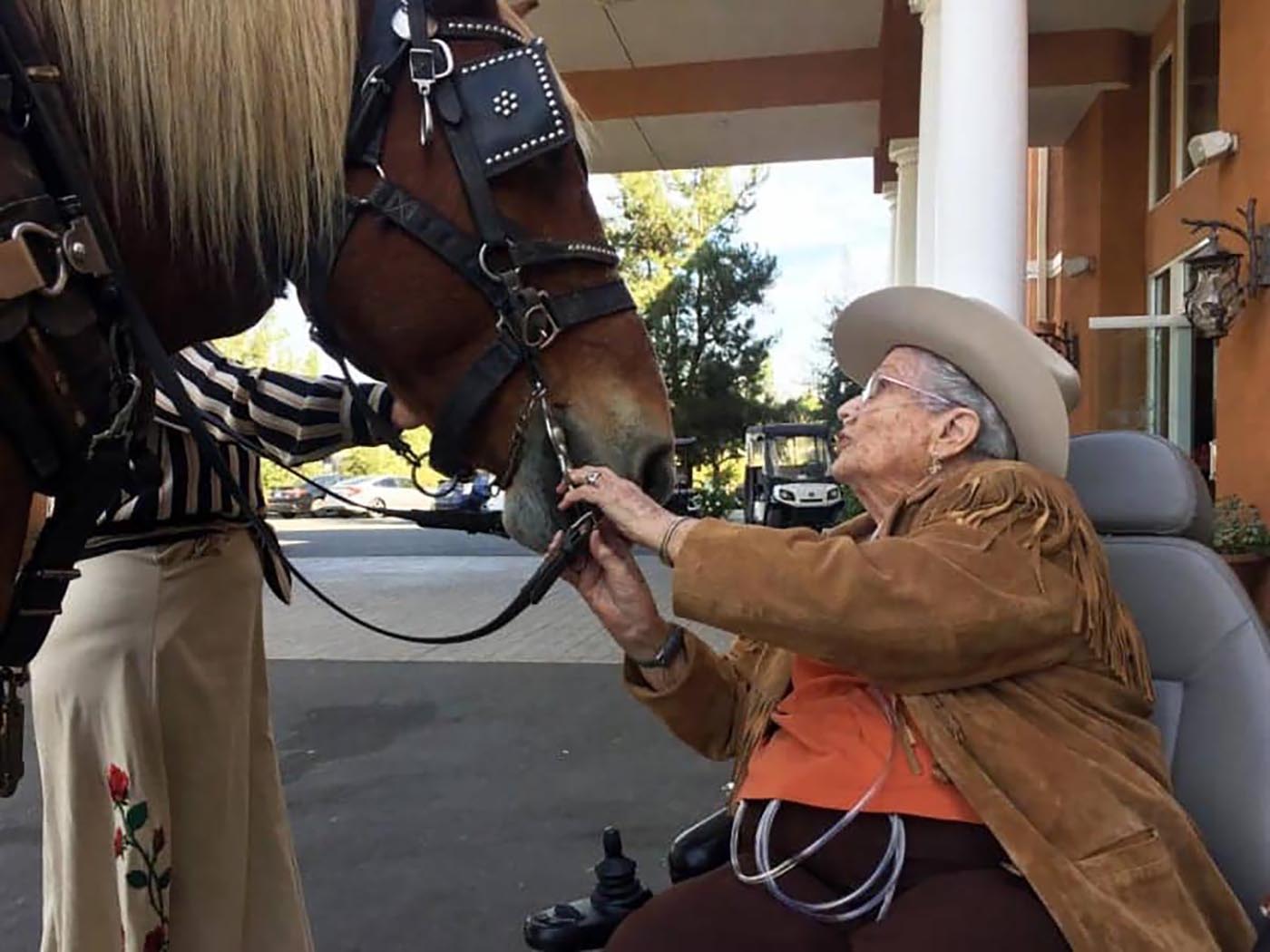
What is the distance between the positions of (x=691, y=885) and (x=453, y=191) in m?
1.14

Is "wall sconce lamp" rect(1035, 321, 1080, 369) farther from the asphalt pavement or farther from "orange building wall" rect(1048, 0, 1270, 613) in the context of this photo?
the asphalt pavement

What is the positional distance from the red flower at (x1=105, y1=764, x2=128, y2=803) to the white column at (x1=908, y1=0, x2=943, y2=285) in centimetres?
481

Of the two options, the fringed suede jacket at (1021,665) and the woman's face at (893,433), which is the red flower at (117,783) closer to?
the fringed suede jacket at (1021,665)

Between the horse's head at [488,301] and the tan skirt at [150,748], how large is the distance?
2.51 feet

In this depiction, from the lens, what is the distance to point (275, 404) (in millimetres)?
1980

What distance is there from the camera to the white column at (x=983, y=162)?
4930 millimetres

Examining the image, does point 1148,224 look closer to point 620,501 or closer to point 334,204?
point 620,501

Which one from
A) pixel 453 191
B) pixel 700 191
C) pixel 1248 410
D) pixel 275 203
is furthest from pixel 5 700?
pixel 700 191

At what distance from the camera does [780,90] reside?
378 inches

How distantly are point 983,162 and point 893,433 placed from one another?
3.58 m

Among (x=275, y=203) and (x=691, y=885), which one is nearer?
(x=275, y=203)

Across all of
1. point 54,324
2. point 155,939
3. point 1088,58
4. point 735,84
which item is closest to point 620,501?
point 54,324

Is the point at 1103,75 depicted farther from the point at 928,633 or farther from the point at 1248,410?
the point at 928,633

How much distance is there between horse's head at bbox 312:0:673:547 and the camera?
4.47 feet
